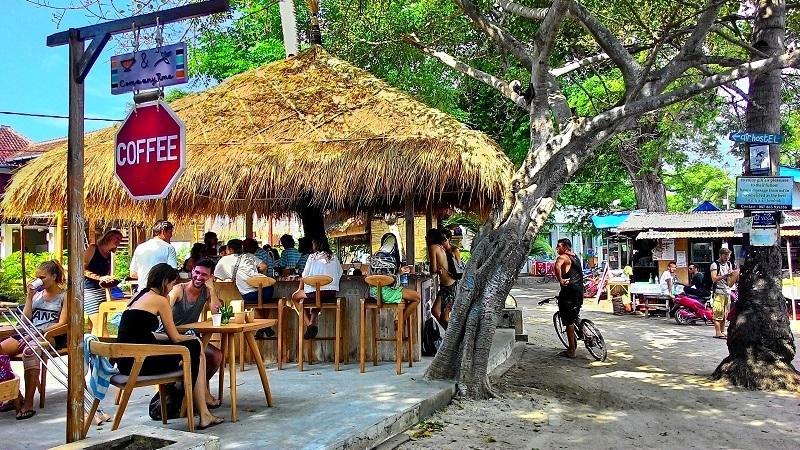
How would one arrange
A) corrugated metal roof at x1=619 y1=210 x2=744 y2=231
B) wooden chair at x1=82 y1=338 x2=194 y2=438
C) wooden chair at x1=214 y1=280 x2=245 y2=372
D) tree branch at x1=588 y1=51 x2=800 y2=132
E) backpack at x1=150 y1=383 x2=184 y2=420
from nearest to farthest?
wooden chair at x1=82 y1=338 x2=194 y2=438 → backpack at x1=150 y1=383 x2=184 y2=420 → tree branch at x1=588 y1=51 x2=800 y2=132 → wooden chair at x1=214 y1=280 x2=245 y2=372 → corrugated metal roof at x1=619 y1=210 x2=744 y2=231

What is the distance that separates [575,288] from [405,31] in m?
4.88

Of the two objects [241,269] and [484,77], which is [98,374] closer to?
[241,269]

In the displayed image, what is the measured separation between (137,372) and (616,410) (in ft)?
15.2

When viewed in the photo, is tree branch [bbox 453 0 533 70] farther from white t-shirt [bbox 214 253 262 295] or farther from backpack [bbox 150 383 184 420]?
backpack [bbox 150 383 184 420]

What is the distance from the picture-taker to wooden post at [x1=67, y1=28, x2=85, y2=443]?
335 cm

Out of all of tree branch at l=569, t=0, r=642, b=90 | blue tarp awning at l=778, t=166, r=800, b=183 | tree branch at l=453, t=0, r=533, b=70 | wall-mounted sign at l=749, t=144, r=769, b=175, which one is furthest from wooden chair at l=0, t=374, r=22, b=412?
blue tarp awning at l=778, t=166, r=800, b=183

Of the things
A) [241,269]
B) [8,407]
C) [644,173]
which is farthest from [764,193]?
[644,173]

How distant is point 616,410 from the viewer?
6.45 metres

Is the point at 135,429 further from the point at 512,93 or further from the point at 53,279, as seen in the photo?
the point at 512,93

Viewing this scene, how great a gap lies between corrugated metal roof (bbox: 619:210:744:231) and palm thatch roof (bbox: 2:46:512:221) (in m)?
12.1

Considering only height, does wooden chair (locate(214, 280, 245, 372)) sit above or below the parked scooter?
above

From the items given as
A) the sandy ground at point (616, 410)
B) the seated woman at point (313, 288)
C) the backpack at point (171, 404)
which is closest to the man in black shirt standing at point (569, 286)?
the sandy ground at point (616, 410)

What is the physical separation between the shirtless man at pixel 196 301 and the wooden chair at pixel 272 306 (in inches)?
59.5

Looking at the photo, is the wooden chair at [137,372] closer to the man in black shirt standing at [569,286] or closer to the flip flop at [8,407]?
the flip flop at [8,407]
